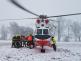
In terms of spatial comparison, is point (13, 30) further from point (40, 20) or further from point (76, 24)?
point (40, 20)

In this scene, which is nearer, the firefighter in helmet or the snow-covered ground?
the snow-covered ground

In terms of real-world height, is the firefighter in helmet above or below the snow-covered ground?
above

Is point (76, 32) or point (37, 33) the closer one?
point (37, 33)

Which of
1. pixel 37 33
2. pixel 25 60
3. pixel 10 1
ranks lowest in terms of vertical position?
pixel 25 60

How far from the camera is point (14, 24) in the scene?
124875 mm

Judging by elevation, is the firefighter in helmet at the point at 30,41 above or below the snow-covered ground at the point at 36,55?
above

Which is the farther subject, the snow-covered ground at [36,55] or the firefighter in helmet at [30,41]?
the firefighter in helmet at [30,41]

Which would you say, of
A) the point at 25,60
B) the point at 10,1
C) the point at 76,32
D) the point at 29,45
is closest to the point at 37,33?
the point at 29,45

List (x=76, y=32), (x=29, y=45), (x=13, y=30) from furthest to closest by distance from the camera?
(x=76, y=32) → (x=13, y=30) → (x=29, y=45)

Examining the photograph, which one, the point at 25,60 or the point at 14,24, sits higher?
the point at 14,24

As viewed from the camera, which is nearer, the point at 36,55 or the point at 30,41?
the point at 36,55

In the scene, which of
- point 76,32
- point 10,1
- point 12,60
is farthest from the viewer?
point 76,32

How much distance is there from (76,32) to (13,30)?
29380mm

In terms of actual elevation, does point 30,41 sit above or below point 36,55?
above
